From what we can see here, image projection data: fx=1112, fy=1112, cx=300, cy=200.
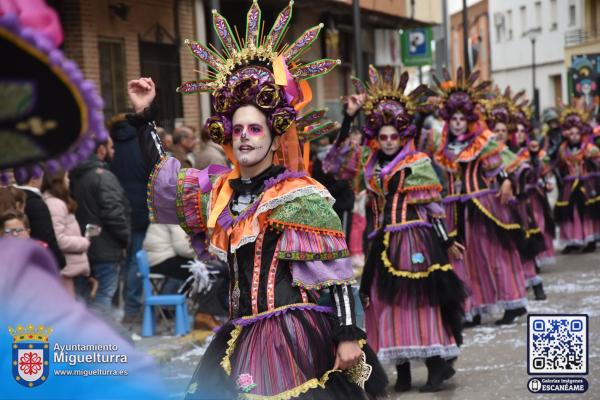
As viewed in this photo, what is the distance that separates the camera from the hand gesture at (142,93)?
496 cm

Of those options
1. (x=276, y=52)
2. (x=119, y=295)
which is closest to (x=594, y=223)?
(x=119, y=295)

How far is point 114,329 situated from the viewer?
91.8 inches

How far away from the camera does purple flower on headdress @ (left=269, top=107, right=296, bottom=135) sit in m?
4.91

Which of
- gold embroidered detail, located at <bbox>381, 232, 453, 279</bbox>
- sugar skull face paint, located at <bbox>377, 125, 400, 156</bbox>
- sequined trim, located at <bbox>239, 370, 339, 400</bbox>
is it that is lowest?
→ sequined trim, located at <bbox>239, 370, 339, 400</bbox>

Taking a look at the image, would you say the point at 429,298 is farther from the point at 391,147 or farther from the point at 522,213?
the point at 522,213

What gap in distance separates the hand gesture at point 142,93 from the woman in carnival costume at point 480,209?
6.05 meters

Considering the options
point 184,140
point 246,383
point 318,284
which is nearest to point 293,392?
point 246,383

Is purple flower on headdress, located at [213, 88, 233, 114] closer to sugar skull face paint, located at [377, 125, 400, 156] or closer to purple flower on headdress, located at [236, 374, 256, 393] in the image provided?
purple flower on headdress, located at [236, 374, 256, 393]

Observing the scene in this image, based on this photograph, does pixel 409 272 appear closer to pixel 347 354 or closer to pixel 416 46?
pixel 347 354

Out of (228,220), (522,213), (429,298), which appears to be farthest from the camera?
(522,213)

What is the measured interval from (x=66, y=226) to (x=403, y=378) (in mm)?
2706

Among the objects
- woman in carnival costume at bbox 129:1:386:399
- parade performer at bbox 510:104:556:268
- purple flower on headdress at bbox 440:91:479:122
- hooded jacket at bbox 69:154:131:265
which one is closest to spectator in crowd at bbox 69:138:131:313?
hooded jacket at bbox 69:154:131:265

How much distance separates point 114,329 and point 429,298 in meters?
5.94

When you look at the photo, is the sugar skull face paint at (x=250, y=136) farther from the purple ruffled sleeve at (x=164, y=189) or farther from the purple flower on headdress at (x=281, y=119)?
the purple ruffled sleeve at (x=164, y=189)
